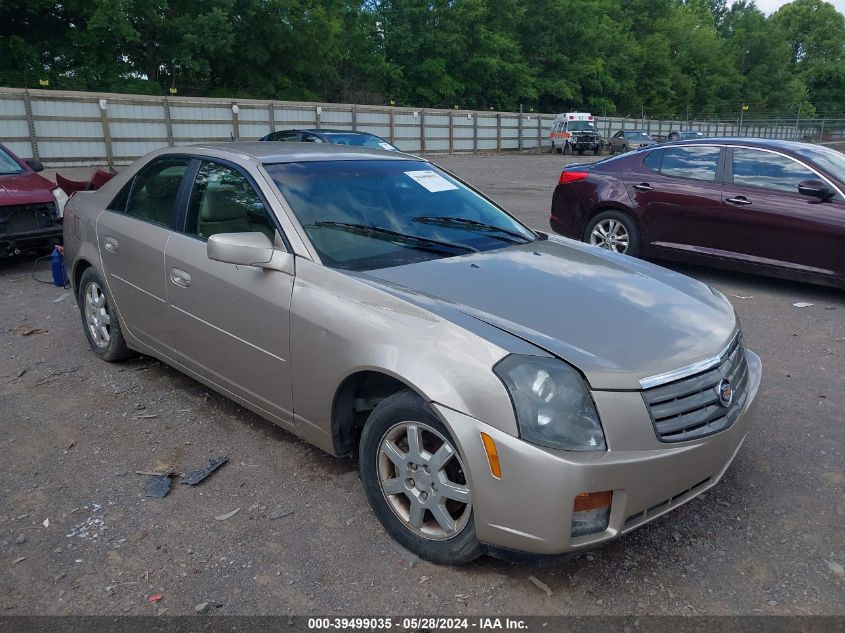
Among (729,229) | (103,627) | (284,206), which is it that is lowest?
(103,627)

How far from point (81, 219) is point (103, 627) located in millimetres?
3351

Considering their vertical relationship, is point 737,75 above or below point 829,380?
above

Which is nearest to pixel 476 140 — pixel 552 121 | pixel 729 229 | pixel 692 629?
pixel 552 121

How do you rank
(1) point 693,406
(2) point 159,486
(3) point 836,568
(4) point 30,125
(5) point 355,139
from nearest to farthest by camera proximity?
(1) point 693,406 < (3) point 836,568 < (2) point 159,486 < (5) point 355,139 < (4) point 30,125

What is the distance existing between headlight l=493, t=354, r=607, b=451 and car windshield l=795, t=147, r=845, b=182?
5.45 metres

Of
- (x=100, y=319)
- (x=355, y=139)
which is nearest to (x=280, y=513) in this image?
(x=100, y=319)

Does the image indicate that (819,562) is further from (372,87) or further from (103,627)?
(372,87)

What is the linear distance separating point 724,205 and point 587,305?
185 inches

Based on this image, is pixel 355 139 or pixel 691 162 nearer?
pixel 691 162

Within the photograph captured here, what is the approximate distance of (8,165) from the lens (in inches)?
335

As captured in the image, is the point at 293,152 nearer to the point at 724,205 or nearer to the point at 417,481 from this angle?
the point at 417,481

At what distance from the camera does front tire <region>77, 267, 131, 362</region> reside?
470 centimetres

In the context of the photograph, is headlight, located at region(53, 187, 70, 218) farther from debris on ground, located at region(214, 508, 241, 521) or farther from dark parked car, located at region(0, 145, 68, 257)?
debris on ground, located at region(214, 508, 241, 521)

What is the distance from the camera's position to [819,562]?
107 inches
